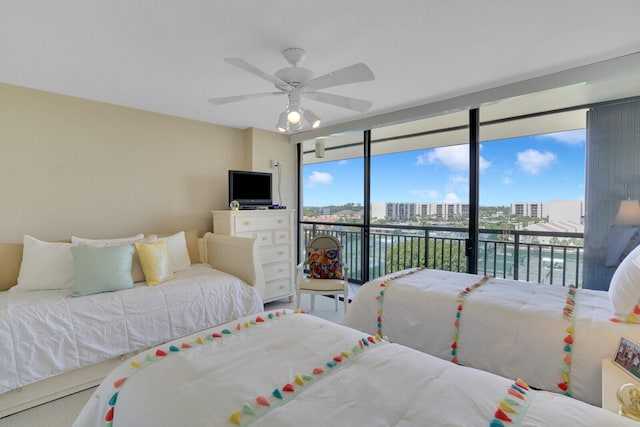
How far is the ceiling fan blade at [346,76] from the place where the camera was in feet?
5.61

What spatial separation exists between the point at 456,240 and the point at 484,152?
3.60ft

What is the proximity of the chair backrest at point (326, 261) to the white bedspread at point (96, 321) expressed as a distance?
979 millimetres

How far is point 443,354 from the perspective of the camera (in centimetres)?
203

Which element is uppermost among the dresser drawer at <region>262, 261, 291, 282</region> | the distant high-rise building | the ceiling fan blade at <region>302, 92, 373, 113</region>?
the ceiling fan blade at <region>302, 92, 373, 113</region>

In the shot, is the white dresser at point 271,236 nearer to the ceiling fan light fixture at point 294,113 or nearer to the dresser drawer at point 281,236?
the dresser drawer at point 281,236

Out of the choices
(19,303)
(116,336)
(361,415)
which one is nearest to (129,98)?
(19,303)

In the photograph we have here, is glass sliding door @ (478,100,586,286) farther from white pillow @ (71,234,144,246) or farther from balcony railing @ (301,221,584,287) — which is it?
white pillow @ (71,234,144,246)

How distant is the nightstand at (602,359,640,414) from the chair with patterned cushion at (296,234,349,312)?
6.94 feet

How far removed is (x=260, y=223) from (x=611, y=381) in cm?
322

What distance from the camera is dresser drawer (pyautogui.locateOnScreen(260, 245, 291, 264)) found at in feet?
12.5

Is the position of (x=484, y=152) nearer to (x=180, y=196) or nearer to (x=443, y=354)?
(x=443, y=354)

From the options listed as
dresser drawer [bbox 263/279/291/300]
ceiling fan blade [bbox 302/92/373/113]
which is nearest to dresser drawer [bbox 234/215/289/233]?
dresser drawer [bbox 263/279/291/300]

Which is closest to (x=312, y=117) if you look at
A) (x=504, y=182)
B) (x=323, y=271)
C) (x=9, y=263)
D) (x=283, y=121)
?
(x=283, y=121)

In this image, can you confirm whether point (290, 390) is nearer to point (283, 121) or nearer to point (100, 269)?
point (283, 121)
